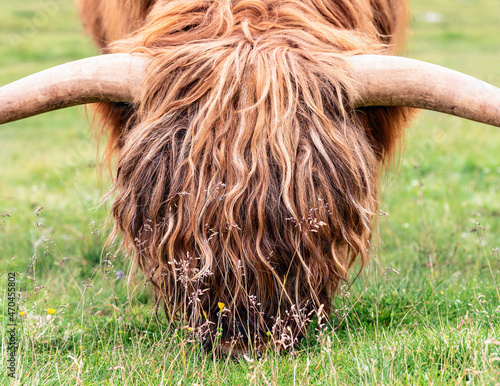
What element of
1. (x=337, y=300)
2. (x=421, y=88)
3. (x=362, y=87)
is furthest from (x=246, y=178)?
(x=337, y=300)

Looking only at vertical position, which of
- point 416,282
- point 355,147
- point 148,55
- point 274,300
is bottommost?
point 416,282

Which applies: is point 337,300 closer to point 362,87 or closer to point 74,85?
point 362,87

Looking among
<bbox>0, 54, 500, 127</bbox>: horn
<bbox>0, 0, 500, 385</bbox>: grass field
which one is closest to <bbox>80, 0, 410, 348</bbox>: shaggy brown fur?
<bbox>0, 54, 500, 127</bbox>: horn

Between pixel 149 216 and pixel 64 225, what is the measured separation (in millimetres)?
2802

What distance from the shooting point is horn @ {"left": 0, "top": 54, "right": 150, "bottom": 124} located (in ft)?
8.48

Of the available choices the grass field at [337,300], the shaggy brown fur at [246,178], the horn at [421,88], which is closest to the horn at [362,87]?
the horn at [421,88]

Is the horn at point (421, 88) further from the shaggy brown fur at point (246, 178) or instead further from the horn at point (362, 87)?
the shaggy brown fur at point (246, 178)

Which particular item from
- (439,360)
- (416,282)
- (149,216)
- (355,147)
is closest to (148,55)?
(149,216)

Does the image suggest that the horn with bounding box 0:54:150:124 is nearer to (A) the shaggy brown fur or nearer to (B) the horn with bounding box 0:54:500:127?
(B) the horn with bounding box 0:54:500:127

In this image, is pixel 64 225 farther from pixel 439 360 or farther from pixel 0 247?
pixel 439 360

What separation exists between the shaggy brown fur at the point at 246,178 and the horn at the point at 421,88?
11 cm

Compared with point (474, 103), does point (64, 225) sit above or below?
below

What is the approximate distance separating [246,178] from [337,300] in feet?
3.77

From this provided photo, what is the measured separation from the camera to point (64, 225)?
5094 millimetres
